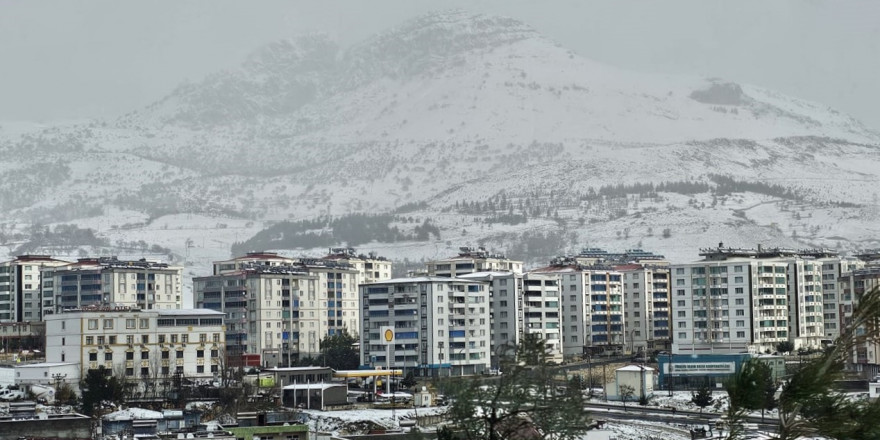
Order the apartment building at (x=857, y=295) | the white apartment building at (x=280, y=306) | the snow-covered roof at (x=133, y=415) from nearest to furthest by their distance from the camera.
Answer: the snow-covered roof at (x=133, y=415), the apartment building at (x=857, y=295), the white apartment building at (x=280, y=306)

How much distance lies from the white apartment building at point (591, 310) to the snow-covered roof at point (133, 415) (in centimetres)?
4318

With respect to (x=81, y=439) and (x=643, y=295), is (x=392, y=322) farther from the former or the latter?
(x=81, y=439)

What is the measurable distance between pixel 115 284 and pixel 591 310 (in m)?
30.8

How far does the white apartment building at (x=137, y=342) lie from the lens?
238 feet

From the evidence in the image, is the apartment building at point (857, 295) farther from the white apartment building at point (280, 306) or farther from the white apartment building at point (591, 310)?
the white apartment building at point (280, 306)

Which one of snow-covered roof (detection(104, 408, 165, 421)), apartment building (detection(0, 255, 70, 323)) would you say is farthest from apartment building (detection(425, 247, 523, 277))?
snow-covered roof (detection(104, 408, 165, 421))

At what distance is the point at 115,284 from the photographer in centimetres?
9800

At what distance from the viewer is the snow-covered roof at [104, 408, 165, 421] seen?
174ft

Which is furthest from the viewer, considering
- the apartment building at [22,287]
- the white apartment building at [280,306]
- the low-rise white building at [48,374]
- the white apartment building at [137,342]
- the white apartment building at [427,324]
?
the apartment building at [22,287]

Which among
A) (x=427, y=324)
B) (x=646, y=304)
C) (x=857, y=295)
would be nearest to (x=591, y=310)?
(x=646, y=304)

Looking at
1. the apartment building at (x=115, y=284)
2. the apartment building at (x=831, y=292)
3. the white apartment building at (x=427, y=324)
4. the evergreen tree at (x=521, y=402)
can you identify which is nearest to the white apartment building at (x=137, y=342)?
the white apartment building at (x=427, y=324)

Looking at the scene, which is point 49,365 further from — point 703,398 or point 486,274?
point 486,274

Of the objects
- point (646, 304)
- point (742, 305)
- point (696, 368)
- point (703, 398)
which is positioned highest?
point (646, 304)

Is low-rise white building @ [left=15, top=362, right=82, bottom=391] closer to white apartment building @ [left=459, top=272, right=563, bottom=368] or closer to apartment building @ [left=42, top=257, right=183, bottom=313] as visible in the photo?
white apartment building @ [left=459, top=272, right=563, bottom=368]
